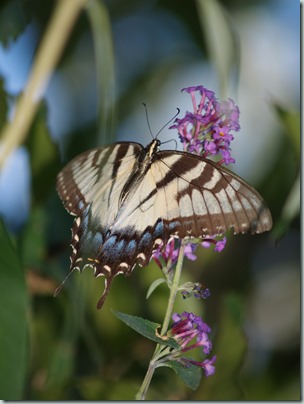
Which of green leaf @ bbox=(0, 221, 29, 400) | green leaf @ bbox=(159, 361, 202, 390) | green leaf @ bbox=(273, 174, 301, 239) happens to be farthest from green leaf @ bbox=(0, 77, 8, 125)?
green leaf @ bbox=(159, 361, 202, 390)

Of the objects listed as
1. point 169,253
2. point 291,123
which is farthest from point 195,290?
point 291,123

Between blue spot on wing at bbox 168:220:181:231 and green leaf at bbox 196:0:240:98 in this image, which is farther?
green leaf at bbox 196:0:240:98

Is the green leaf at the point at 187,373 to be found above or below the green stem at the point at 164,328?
below

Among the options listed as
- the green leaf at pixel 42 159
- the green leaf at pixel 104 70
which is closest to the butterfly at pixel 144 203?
the green leaf at pixel 104 70

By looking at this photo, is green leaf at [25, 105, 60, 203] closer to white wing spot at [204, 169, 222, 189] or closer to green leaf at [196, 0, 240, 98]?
green leaf at [196, 0, 240, 98]

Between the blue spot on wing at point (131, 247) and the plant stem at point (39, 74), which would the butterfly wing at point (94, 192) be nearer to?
the blue spot on wing at point (131, 247)

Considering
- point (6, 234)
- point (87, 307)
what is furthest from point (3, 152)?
point (87, 307)

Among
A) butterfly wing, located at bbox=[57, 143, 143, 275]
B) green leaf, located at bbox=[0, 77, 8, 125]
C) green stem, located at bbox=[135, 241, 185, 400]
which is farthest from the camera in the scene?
green leaf, located at bbox=[0, 77, 8, 125]

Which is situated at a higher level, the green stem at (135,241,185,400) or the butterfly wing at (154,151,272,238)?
the butterfly wing at (154,151,272,238)
